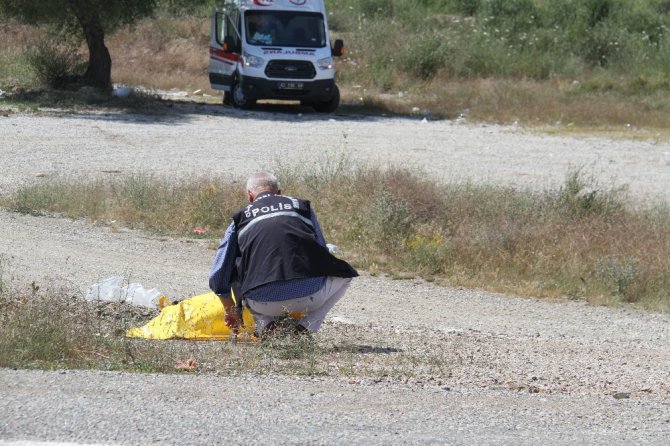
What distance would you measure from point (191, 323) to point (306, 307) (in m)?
1.10

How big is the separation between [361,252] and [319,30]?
15.1 metres

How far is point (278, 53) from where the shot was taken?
25.7 m

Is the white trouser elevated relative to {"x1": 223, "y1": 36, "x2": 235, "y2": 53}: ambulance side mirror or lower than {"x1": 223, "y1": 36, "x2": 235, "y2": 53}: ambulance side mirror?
elevated

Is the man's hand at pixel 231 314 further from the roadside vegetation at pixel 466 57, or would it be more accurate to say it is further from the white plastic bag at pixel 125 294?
the roadside vegetation at pixel 466 57

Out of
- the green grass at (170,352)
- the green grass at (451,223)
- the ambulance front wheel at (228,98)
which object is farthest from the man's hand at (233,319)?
the ambulance front wheel at (228,98)

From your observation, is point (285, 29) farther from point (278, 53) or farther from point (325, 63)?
point (325, 63)

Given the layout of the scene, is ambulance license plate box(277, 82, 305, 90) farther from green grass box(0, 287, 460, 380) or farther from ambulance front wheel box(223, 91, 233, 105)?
green grass box(0, 287, 460, 380)

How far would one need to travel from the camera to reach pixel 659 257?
474 inches

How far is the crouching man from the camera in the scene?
747 centimetres

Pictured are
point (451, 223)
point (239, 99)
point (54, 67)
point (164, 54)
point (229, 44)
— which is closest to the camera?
point (451, 223)

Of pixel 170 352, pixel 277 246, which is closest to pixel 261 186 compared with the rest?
pixel 277 246

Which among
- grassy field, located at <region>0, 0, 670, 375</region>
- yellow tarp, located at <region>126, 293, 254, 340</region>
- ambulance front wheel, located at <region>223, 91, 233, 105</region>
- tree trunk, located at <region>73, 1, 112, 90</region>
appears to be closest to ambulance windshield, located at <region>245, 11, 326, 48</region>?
ambulance front wheel, located at <region>223, 91, 233, 105</region>

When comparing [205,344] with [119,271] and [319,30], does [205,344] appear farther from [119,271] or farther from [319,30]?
[319,30]

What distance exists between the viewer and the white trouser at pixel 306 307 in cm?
762
